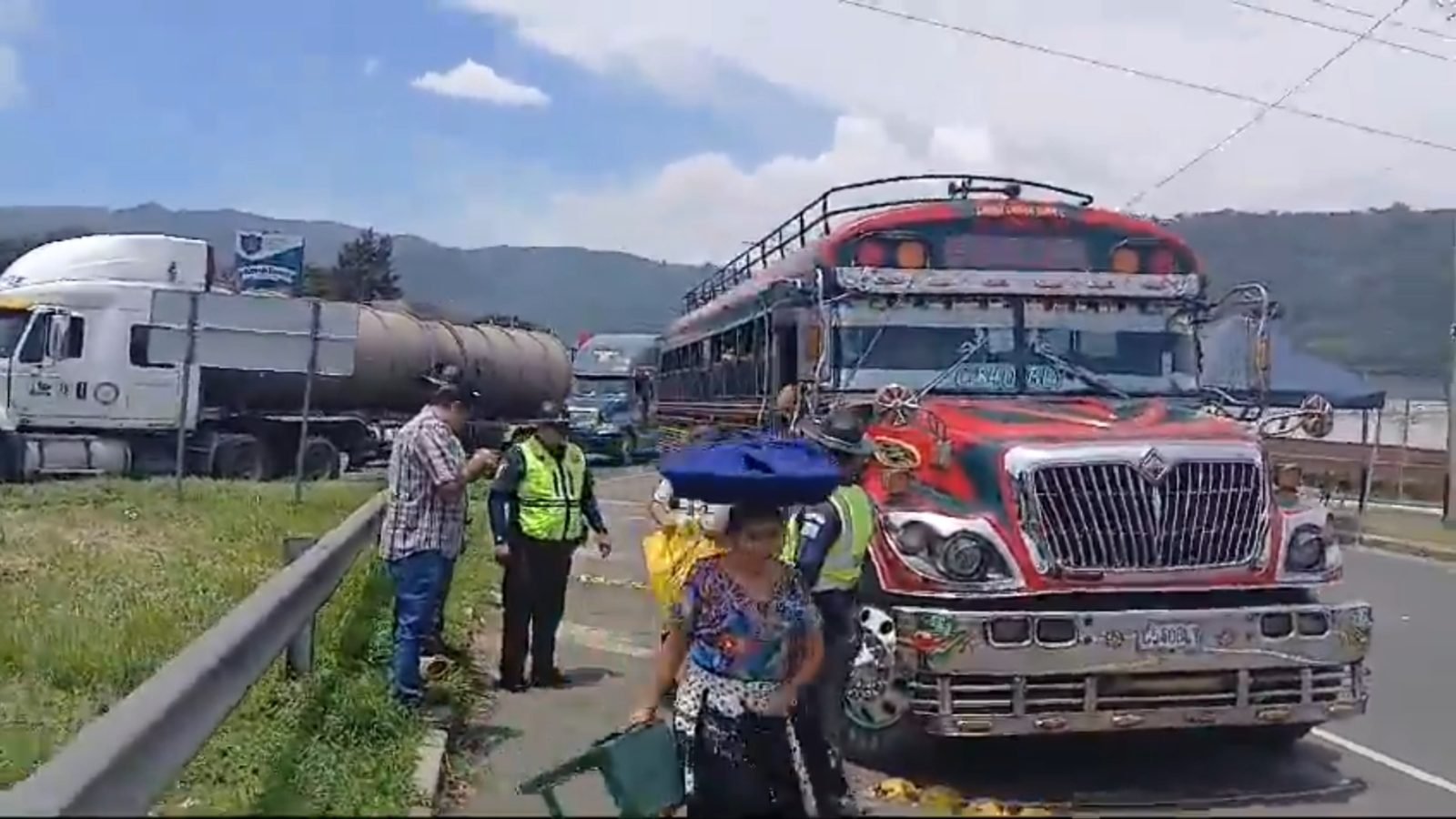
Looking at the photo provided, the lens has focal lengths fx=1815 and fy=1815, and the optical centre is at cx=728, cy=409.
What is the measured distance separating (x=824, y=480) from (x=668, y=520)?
3891 mm

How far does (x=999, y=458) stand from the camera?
8047mm

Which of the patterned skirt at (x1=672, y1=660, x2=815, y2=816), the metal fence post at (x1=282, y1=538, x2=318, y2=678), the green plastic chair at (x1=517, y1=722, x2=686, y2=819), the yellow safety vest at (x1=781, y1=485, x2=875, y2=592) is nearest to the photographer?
the green plastic chair at (x1=517, y1=722, x2=686, y2=819)

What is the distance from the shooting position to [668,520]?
936cm

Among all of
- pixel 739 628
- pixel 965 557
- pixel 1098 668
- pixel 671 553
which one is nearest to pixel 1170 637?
pixel 1098 668

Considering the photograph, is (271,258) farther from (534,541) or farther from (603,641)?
(534,541)

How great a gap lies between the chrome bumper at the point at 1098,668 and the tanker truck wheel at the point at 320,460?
24580 millimetres

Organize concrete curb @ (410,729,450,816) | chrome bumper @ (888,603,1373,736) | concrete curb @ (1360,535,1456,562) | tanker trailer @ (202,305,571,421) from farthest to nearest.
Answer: tanker trailer @ (202,305,571,421), concrete curb @ (1360,535,1456,562), chrome bumper @ (888,603,1373,736), concrete curb @ (410,729,450,816)

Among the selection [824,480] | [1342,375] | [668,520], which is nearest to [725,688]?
[824,480]

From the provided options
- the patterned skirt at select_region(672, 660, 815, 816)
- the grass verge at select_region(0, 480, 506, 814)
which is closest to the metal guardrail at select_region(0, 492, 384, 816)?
the grass verge at select_region(0, 480, 506, 814)

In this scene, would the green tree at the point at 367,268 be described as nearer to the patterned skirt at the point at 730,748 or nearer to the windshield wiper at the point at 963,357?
the windshield wiper at the point at 963,357

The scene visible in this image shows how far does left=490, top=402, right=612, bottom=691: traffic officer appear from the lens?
10297mm

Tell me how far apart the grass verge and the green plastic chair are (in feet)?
2.54

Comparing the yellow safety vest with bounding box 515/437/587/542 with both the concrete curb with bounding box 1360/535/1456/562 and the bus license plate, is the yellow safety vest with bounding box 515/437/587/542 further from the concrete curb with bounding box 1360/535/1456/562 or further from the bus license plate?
the concrete curb with bounding box 1360/535/1456/562

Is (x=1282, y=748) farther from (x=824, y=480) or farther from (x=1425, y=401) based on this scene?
(x=1425, y=401)
